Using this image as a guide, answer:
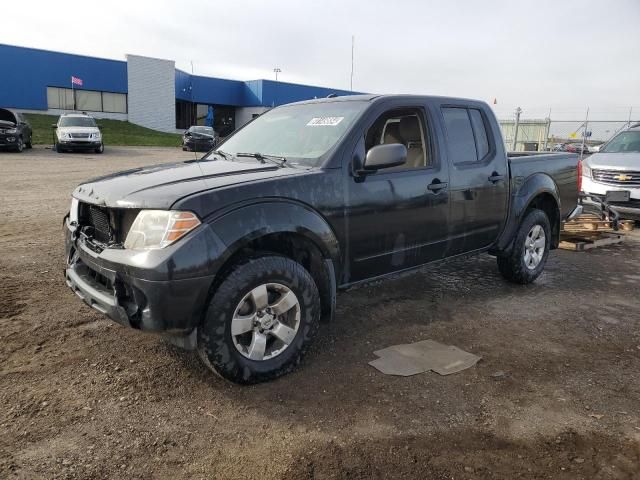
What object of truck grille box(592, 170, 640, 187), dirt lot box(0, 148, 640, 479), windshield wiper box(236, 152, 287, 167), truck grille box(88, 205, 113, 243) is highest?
windshield wiper box(236, 152, 287, 167)

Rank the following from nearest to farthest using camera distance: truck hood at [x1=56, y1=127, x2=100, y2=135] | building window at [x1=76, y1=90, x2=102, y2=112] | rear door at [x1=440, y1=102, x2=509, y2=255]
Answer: rear door at [x1=440, y1=102, x2=509, y2=255], truck hood at [x1=56, y1=127, x2=100, y2=135], building window at [x1=76, y1=90, x2=102, y2=112]

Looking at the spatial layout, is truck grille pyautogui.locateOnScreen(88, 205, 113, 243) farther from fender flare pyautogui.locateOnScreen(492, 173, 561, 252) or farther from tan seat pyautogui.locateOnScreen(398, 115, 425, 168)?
fender flare pyautogui.locateOnScreen(492, 173, 561, 252)

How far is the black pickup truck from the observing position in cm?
286

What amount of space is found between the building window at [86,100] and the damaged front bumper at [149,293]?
3965cm

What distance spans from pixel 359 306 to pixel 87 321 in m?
2.36

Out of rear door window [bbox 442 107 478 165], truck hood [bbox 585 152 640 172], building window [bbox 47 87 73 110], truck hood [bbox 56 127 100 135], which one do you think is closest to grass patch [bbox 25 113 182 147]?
building window [bbox 47 87 73 110]

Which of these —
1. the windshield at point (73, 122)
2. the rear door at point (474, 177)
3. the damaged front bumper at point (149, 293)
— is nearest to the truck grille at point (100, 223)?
the damaged front bumper at point (149, 293)

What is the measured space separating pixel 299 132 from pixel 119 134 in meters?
35.2

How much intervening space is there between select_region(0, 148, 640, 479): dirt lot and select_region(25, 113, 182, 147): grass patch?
27867mm

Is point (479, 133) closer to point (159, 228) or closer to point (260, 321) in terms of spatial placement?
point (260, 321)

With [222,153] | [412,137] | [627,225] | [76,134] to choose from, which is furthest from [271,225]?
[76,134]

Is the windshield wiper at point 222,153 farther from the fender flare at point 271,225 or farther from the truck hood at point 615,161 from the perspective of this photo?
the truck hood at point 615,161

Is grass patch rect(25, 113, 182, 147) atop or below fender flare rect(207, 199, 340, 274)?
atop

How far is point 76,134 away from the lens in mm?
22125
